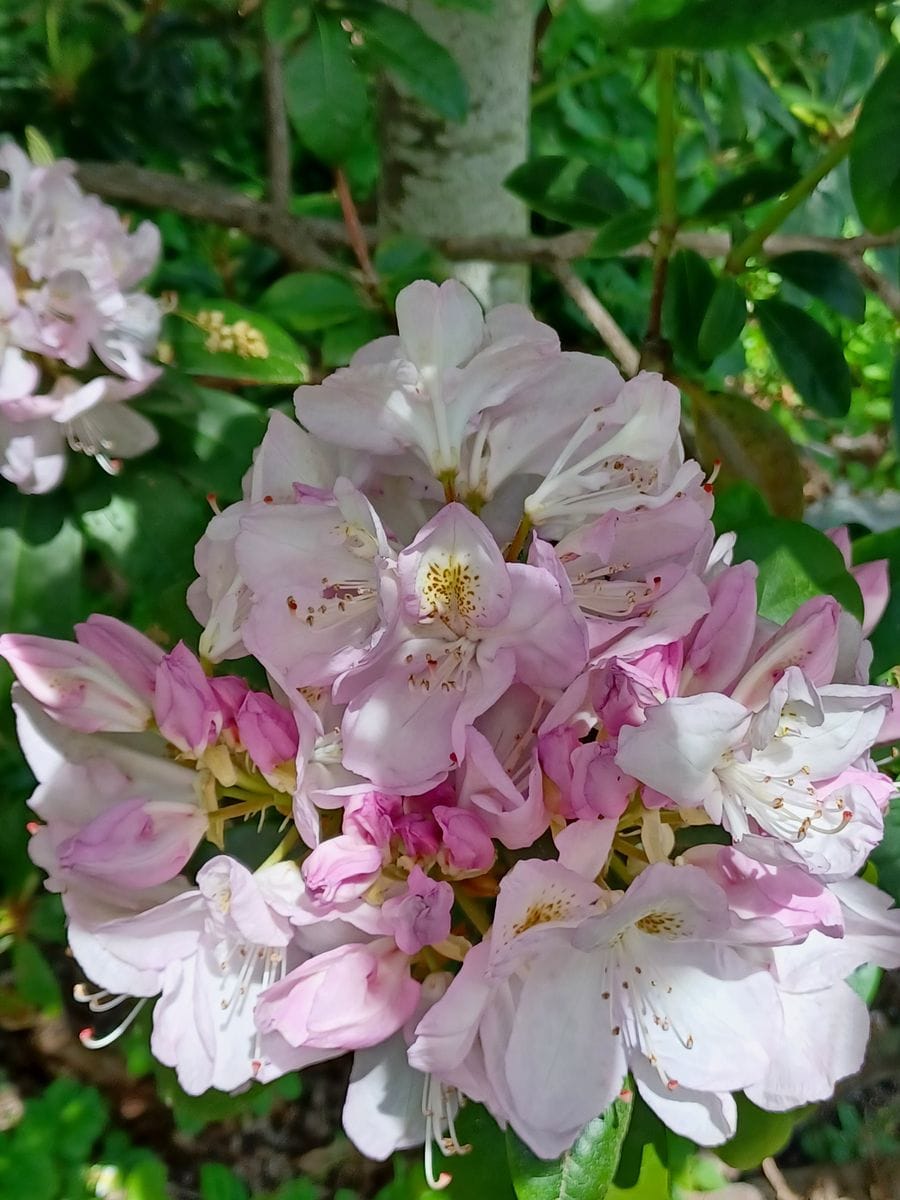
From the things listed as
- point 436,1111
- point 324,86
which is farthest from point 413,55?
point 436,1111

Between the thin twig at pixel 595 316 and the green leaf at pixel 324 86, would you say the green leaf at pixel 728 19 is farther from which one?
the thin twig at pixel 595 316

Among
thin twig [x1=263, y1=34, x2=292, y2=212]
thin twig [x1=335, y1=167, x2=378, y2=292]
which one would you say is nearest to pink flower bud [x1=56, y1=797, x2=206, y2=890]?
thin twig [x1=335, y1=167, x2=378, y2=292]

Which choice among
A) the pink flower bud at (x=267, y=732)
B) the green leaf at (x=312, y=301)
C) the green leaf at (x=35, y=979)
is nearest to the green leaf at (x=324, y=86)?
the green leaf at (x=312, y=301)

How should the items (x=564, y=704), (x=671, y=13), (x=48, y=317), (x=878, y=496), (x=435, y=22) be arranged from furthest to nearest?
(x=878, y=496) → (x=435, y=22) → (x=48, y=317) → (x=671, y=13) → (x=564, y=704)

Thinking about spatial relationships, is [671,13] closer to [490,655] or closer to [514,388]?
[514,388]

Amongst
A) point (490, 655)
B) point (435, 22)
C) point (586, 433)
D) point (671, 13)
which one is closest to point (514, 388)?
point (586, 433)

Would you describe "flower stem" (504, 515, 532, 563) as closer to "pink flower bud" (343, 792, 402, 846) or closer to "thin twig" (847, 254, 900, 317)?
"pink flower bud" (343, 792, 402, 846)

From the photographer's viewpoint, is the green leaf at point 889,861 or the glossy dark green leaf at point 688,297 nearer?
the green leaf at point 889,861
